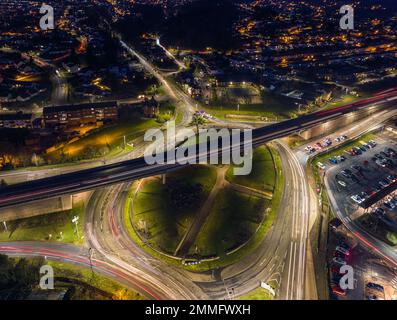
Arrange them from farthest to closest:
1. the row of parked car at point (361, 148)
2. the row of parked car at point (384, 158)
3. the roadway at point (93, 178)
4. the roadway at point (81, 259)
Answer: the row of parked car at point (361, 148)
the row of parked car at point (384, 158)
the roadway at point (93, 178)
the roadway at point (81, 259)

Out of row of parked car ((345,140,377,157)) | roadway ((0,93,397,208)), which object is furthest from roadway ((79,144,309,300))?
row of parked car ((345,140,377,157))

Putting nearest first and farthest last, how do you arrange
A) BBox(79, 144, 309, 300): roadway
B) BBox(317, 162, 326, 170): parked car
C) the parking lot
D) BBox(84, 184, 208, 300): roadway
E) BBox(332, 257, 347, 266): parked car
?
BBox(79, 144, 309, 300): roadway, BBox(84, 184, 208, 300): roadway, BBox(332, 257, 347, 266): parked car, the parking lot, BBox(317, 162, 326, 170): parked car

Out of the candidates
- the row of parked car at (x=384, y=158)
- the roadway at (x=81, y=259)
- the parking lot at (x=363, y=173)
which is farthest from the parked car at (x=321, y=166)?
the roadway at (x=81, y=259)

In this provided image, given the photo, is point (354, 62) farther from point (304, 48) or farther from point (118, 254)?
point (118, 254)

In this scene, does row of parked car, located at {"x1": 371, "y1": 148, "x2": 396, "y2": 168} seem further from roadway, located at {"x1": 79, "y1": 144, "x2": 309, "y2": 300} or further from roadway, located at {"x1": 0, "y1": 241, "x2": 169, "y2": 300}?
roadway, located at {"x1": 0, "y1": 241, "x2": 169, "y2": 300}

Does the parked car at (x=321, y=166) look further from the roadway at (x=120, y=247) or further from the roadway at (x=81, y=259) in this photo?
the roadway at (x=81, y=259)

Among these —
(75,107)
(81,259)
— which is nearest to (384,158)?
(81,259)

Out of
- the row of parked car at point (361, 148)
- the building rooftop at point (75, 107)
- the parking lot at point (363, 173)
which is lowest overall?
the parking lot at point (363, 173)

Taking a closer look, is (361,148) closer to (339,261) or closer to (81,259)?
(339,261)

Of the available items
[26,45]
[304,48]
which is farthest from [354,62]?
[26,45]

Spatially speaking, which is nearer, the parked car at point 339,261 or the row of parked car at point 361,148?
the parked car at point 339,261

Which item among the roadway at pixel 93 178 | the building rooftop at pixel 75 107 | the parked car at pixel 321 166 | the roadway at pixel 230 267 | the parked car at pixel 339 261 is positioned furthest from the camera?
the building rooftop at pixel 75 107
